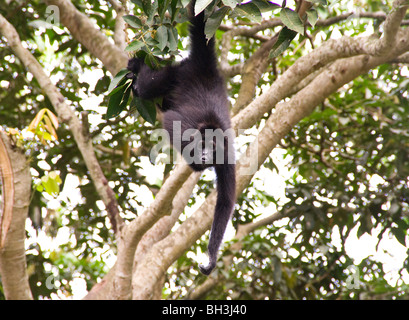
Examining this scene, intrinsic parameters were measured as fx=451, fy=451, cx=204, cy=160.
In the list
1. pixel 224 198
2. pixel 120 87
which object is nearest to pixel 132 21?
pixel 120 87

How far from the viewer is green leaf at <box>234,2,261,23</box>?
271cm

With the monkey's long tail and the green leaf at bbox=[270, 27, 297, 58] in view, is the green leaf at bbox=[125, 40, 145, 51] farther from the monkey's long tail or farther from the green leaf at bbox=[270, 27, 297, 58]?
the monkey's long tail

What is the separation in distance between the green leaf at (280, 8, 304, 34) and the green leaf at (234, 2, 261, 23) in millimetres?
154

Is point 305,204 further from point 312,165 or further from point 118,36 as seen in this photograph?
point 118,36

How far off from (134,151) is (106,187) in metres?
2.16

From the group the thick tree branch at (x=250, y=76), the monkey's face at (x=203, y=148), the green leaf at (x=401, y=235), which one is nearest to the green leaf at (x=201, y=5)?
the monkey's face at (x=203, y=148)

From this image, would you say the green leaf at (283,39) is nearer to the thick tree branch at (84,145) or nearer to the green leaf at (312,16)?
the green leaf at (312,16)

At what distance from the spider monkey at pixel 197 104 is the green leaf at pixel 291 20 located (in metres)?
1.33

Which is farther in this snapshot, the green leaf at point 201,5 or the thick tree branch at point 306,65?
the thick tree branch at point 306,65

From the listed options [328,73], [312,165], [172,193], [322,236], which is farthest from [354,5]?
[172,193]

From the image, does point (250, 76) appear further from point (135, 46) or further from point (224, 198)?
point (135, 46)

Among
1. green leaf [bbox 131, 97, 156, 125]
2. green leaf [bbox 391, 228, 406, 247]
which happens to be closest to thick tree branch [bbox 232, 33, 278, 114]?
green leaf [bbox 131, 97, 156, 125]

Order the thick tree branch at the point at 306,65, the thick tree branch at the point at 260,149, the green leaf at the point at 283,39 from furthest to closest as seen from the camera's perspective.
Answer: the thick tree branch at the point at 260,149 → the thick tree branch at the point at 306,65 → the green leaf at the point at 283,39

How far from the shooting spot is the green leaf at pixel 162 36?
2957 millimetres
